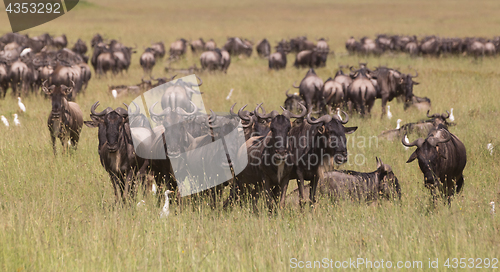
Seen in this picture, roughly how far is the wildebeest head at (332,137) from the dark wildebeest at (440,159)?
93 cm

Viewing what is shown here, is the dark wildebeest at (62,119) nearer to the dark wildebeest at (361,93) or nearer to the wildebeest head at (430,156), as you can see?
the wildebeest head at (430,156)

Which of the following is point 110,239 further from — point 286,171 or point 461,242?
point 461,242

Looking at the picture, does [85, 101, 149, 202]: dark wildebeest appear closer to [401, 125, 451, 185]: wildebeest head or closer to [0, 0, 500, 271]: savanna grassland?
[0, 0, 500, 271]: savanna grassland

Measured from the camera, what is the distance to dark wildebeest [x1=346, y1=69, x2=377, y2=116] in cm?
1478

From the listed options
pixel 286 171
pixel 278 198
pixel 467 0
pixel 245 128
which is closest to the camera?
pixel 286 171

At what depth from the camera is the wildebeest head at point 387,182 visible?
762cm

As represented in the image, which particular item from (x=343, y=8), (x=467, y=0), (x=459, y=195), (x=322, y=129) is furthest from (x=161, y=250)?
(x=467, y=0)

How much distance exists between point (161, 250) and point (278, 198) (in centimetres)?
→ 269

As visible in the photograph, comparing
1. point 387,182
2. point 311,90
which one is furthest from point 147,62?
point 387,182

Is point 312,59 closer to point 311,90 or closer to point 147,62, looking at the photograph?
point 147,62

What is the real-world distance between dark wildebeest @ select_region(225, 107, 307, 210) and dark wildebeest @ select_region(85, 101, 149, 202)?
59.4 inches

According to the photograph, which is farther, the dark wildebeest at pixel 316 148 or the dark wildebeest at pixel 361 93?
the dark wildebeest at pixel 361 93

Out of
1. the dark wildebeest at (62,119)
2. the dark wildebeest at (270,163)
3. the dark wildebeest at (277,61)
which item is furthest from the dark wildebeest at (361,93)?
the dark wildebeest at (277,61)

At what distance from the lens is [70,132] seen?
10.7m
